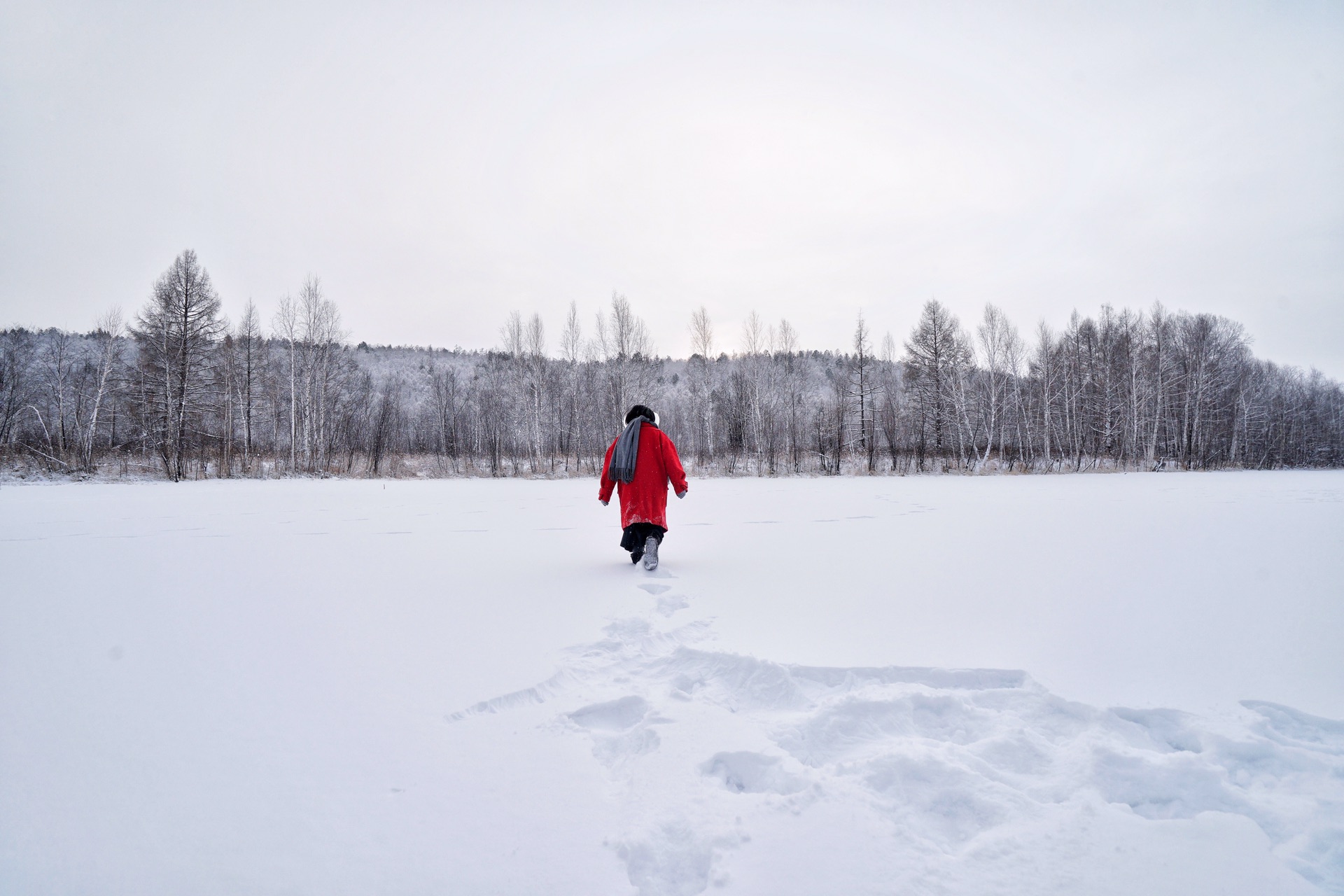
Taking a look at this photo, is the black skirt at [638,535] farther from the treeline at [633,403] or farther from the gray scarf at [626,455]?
the treeline at [633,403]

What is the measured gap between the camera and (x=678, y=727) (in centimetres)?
218

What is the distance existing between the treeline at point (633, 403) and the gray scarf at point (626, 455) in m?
18.1

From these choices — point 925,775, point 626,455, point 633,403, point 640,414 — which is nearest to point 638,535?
point 626,455

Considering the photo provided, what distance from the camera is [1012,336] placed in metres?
30.3

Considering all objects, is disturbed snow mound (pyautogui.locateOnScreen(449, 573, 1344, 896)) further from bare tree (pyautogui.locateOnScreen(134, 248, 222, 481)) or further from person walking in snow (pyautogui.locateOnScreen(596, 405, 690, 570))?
bare tree (pyautogui.locateOnScreen(134, 248, 222, 481))

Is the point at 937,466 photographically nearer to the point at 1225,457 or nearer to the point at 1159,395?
the point at 1159,395

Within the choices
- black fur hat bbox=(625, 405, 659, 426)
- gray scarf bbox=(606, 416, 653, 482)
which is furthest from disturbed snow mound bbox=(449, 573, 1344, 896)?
black fur hat bbox=(625, 405, 659, 426)

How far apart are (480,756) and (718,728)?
0.88 m

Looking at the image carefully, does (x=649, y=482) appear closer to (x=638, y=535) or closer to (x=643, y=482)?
(x=643, y=482)

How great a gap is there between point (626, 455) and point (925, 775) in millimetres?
3821

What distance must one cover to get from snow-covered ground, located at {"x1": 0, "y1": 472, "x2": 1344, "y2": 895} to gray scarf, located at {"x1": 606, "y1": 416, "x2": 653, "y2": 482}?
924 mm

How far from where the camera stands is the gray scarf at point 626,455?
5258 mm

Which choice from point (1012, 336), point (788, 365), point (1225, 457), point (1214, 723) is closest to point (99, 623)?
point (1214, 723)

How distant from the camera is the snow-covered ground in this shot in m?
1.46
